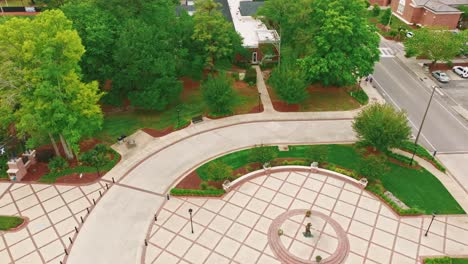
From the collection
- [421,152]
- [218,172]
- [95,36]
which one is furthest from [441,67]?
[95,36]

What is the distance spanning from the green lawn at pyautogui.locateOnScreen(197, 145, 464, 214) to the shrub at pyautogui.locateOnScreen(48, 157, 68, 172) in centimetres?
1170

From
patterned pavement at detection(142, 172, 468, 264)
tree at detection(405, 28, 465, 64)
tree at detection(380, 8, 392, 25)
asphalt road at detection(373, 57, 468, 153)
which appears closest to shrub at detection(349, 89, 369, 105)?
asphalt road at detection(373, 57, 468, 153)

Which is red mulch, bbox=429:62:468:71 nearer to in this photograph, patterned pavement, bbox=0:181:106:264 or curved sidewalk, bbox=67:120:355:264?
curved sidewalk, bbox=67:120:355:264

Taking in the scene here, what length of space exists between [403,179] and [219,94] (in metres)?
19.0

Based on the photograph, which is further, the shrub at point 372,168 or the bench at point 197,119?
the bench at point 197,119

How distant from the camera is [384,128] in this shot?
3089cm

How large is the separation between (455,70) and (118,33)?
142ft

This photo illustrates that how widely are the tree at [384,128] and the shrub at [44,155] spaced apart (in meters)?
28.2

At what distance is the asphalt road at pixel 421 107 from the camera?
119ft

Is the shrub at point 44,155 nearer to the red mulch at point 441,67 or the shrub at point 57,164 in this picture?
the shrub at point 57,164

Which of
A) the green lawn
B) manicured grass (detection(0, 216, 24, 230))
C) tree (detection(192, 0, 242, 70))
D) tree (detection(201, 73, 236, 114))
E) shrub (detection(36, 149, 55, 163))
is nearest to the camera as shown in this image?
manicured grass (detection(0, 216, 24, 230))

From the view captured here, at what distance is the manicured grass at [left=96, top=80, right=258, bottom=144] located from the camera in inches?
1455

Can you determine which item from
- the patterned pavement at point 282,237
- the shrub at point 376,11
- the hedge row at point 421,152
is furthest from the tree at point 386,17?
→ the patterned pavement at point 282,237

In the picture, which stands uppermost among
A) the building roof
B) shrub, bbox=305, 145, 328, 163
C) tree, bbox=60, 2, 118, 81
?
tree, bbox=60, 2, 118, 81
